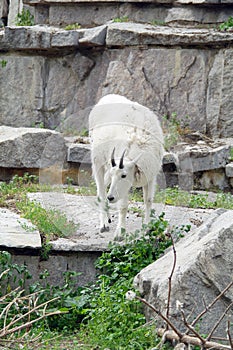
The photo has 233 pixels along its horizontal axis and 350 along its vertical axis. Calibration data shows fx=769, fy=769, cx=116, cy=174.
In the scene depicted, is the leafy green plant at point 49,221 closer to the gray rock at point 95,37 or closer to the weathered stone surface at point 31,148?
the weathered stone surface at point 31,148

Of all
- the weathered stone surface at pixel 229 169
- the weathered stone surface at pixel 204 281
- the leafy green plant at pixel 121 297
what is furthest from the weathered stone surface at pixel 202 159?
the weathered stone surface at pixel 204 281

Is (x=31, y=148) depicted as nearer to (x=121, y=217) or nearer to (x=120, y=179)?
(x=121, y=217)

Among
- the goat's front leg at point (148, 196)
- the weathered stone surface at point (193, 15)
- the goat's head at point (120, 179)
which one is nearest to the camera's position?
the goat's head at point (120, 179)

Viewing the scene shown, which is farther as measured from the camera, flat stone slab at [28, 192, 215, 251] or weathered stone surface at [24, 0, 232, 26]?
weathered stone surface at [24, 0, 232, 26]

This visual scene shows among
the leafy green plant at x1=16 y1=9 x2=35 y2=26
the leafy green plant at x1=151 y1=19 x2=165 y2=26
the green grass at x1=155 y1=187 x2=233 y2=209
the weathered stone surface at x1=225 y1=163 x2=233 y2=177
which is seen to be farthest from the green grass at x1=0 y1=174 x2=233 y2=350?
the leafy green plant at x1=16 y1=9 x2=35 y2=26

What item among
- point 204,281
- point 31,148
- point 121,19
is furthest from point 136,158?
point 121,19

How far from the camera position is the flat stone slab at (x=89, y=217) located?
24.0 ft

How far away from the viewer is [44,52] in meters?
13.1

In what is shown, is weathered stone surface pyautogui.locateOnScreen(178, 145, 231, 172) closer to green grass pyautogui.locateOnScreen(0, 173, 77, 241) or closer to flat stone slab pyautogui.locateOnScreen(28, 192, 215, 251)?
flat stone slab pyautogui.locateOnScreen(28, 192, 215, 251)

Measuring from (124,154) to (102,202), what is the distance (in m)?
0.85

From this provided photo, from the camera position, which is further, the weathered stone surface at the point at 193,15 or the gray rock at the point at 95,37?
the weathered stone surface at the point at 193,15

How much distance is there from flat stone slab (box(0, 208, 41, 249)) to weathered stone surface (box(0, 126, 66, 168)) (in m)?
3.02

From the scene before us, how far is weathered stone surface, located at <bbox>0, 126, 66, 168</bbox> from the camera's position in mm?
11227

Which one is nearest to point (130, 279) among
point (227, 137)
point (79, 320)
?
point (79, 320)
